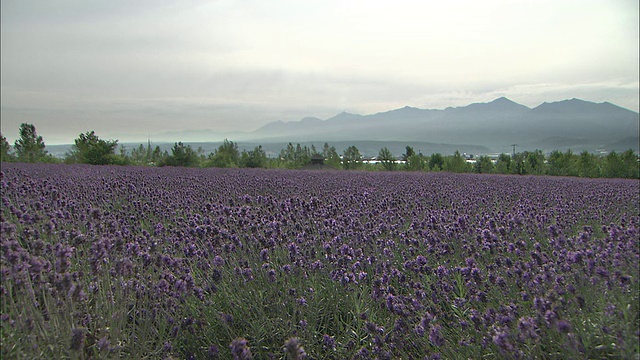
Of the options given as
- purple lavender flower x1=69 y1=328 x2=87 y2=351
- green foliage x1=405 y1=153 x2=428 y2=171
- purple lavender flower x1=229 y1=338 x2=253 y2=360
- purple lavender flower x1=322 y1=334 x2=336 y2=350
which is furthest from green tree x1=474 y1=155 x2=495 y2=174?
purple lavender flower x1=69 y1=328 x2=87 y2=351

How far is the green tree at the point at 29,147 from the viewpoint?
2596 cm

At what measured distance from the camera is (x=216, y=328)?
8.61ft

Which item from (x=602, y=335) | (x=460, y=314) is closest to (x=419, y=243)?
(x=460, y=314)

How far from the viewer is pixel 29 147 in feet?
95.9

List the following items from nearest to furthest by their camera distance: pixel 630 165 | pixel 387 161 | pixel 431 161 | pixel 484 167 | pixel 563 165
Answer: pixel 630 165 → pixel 563 165 → pixel 484 167 → pixel 387 161 → pixel 431 161

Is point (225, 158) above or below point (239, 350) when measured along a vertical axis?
above

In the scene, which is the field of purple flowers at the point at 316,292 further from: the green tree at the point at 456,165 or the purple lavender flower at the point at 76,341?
the green tree at the point at 456,165

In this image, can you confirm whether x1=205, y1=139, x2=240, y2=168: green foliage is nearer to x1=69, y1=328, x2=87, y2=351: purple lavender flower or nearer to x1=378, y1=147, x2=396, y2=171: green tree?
x1=378, y1=147, x2=396, y2=171: green tree

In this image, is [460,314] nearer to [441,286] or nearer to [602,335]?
[441,286]

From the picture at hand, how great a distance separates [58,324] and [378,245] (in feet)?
7.59

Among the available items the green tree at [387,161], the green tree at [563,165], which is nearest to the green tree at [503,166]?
the green tree at [563,165]

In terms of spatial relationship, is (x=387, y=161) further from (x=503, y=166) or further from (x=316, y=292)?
(x=316, y=292)

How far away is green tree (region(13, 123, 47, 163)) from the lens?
85.2 ft

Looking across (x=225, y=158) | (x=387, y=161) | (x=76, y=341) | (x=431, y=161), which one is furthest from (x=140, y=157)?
(x=76, y=341)
